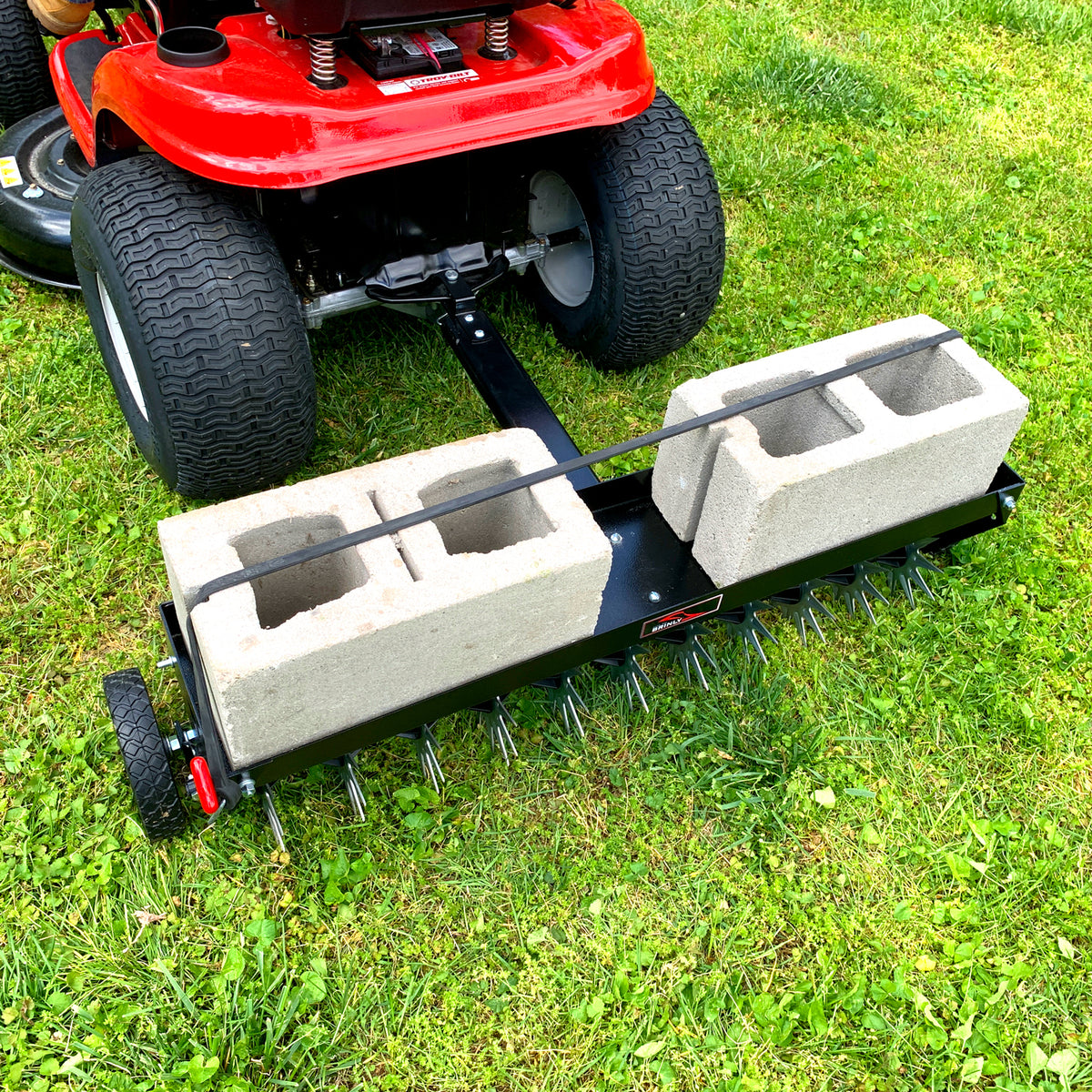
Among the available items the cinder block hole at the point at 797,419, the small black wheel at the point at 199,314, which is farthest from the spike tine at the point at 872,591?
the small black wheel at the point at 199,314

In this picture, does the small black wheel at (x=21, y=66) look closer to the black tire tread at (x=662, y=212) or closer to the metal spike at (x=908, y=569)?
the black tire tread at (x=662, y=212)

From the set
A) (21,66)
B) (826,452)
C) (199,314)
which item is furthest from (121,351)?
(826,452)

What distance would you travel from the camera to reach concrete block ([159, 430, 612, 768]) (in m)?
1.61

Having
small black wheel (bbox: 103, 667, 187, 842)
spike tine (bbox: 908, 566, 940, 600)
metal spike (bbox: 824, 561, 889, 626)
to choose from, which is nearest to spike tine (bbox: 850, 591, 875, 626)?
metal spike (bbox: 824, 561, 889, 626)

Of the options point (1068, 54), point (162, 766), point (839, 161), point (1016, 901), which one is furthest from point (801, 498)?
point (1068, 54)

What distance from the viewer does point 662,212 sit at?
2510mm

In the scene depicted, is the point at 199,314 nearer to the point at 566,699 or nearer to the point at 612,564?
the point at 612,564

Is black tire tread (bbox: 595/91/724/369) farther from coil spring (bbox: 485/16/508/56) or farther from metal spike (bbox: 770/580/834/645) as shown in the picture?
metal spike (bbox: 770/580/834/645)

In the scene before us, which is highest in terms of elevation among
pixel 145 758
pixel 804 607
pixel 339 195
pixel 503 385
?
pixel 339 195

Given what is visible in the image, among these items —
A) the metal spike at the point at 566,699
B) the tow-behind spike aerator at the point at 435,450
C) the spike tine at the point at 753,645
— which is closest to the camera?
the tow-behind spike aerator at the point at 435,450

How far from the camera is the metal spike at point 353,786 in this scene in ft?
6.58

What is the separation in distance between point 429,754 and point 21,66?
2914 millimetres

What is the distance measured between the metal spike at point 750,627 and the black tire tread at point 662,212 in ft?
2.81

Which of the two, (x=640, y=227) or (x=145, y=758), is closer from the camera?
(x=145, y=758)
